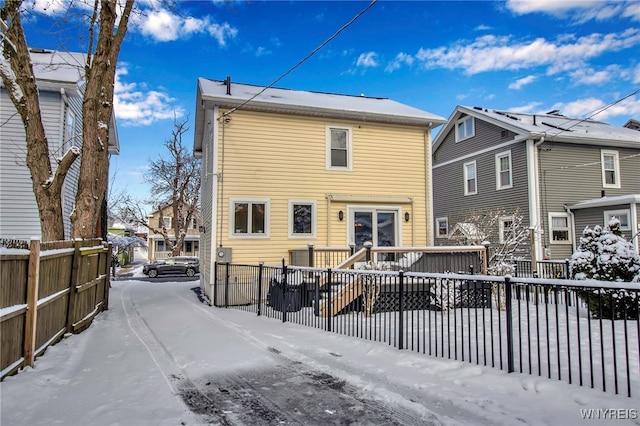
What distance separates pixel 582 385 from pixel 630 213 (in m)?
14.3

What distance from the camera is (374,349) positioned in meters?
5.29

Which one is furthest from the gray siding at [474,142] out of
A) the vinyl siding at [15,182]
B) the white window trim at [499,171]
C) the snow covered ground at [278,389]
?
the vinyl siding at [15,182]

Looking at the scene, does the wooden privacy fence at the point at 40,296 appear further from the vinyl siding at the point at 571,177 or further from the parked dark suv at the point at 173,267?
the parked dark suv at the point at 173,267

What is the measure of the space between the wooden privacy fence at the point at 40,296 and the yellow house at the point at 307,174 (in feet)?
14.8

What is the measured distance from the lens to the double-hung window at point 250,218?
1149 centimetres

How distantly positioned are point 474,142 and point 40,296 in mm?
18505

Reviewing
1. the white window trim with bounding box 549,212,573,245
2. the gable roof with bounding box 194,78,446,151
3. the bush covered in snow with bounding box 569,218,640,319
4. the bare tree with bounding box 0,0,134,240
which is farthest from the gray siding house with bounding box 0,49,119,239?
the white window trim with bounding box 549,212,573,245

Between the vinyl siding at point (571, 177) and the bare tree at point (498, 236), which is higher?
the vinyl siding at point (571, 177)

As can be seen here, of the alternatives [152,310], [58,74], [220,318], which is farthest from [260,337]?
[58,74]

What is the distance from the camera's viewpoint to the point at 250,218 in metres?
11.6

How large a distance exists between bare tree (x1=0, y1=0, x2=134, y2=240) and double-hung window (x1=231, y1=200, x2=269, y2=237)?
3569 millimetres

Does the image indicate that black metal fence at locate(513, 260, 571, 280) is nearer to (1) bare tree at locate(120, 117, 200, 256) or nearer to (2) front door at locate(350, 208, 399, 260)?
(2) front door at locate(350, 208, 399, 260)

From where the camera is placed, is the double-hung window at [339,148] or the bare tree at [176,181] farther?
the bare tree at [176,181]

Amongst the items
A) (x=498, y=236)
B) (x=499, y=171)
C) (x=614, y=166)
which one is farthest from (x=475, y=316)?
(x=614, y=166)
